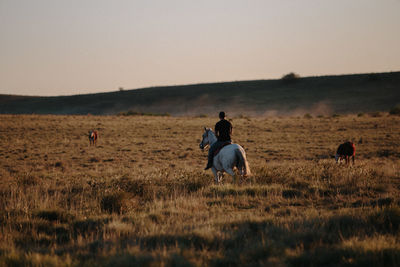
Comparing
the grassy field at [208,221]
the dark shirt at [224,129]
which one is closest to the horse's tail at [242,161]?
the grassy field at [208,221]

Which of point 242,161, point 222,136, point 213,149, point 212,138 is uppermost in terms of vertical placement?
point 222,136

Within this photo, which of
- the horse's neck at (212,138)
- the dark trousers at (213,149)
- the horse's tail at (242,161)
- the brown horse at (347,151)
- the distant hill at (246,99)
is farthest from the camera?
the distant hill at (246,99)

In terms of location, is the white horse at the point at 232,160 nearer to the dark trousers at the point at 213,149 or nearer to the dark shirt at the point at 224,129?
the dark trousers at the point at 213,149

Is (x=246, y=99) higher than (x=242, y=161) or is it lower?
higher

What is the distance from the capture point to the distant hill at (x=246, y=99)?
75438mm

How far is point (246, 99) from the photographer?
9200 cm

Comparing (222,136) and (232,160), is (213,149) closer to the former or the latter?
(222,136)

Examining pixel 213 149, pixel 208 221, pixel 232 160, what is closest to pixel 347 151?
pixel 213 149

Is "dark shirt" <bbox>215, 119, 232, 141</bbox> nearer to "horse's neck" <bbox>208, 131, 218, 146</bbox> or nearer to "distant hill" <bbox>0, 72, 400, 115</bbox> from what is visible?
"horse's neck" <bbox>208, 131, 218, 146</bbox>

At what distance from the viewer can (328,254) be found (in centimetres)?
479

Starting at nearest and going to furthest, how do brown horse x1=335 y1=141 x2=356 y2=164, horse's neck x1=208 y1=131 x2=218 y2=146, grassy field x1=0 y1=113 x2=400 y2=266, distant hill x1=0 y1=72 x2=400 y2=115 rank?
1. grassy field x1=0 y1=113 x2=400 y2=266
2. horse's neck x1=208 y1=131 x2=218 y2=146
3. brown horse x1=335 y1=141 x2=356 y2=164
4. distant hill x1=0 y1=72 x2=400 y2=115

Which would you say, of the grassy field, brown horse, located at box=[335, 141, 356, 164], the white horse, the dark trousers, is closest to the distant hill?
brown horse, located at box=[335, 141, 356, 164]

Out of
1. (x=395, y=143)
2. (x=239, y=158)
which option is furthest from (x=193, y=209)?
(x=395, y=143)

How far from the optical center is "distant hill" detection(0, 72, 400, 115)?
7544 cm
